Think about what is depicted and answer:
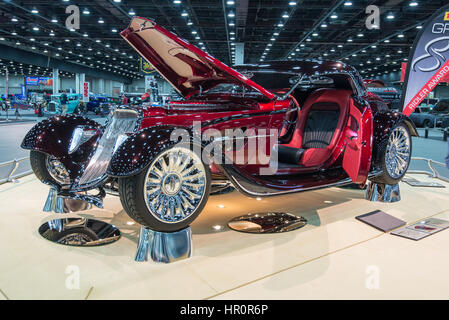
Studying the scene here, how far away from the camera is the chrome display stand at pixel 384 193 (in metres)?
4.51

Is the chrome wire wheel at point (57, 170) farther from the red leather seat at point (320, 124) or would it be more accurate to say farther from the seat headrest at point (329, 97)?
the seat headrest at point (329, 97)

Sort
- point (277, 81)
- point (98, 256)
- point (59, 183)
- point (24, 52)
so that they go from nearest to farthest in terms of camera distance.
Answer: point (98, 256)
point (59, 183)
point (277, 81)
point (24, 52)

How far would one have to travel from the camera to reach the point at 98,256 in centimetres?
272

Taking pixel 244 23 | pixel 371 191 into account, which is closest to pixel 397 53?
pixel 244 23

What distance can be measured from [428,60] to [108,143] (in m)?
5.22

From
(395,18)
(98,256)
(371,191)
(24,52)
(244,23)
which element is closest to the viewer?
(98,256)

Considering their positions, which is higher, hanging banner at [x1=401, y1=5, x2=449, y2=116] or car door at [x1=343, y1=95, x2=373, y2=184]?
hanging banner at [x1=401, y1=5, x2=449, y2=116]

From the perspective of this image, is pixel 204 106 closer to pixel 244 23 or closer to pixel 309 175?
pixel 309 175

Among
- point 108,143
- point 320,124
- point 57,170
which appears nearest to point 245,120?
point 108,143

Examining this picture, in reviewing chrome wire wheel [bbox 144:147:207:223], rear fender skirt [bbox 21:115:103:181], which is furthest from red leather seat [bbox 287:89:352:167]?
rear fender skirt [bbox 21:115:103:181]

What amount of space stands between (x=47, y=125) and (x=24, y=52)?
3054 cm

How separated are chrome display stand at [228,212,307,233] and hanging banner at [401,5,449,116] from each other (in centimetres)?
354

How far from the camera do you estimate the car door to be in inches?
147

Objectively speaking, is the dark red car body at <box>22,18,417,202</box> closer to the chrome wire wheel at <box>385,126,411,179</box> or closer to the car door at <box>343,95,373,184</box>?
the car door at <box>343,95,373,184</box>
